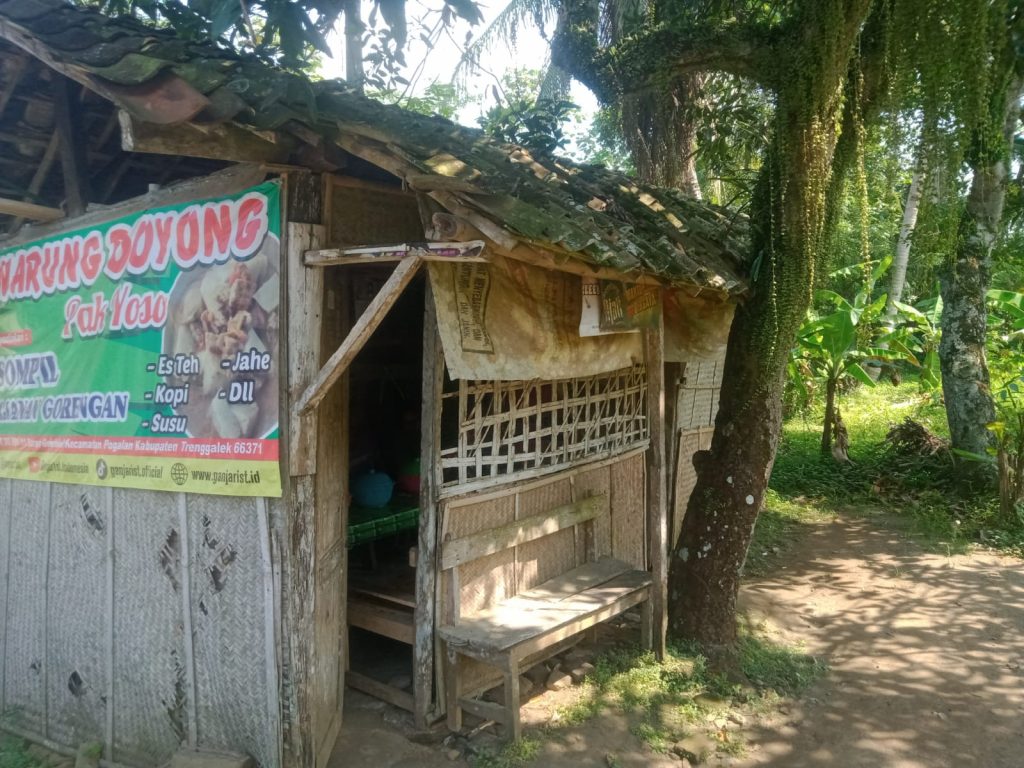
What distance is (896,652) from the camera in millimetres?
5379

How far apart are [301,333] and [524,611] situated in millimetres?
2151

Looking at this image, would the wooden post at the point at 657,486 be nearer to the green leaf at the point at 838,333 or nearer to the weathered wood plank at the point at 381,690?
the weathered wood plank at the point at 381,690

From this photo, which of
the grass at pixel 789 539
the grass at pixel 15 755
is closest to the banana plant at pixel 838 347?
the grass at pixel 789 539

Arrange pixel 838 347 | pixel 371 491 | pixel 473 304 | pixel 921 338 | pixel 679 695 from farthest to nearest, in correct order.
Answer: pixel 921 338
pixel 838 347
pixel 371 491
pixel 679 695
pixel 473 304

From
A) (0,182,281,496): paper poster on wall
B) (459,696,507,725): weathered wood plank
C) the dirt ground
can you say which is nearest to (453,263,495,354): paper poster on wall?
(0,182,281,496): paper poster on wall

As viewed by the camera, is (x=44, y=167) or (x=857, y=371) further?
(x=857, y=371)

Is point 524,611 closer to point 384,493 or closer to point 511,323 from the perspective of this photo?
point 384,493

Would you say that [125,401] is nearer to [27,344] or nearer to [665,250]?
[27,344]

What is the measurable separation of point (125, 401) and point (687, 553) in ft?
12.1

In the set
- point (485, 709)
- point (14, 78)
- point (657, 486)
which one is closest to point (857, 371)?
point (657, 486)

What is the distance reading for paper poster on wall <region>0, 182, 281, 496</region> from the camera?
11.8 feet

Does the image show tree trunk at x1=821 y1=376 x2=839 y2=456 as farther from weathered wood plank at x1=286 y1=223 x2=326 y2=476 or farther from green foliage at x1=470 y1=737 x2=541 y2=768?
weathered wood plank at x1=286 y1=223 x2=326 y2=476

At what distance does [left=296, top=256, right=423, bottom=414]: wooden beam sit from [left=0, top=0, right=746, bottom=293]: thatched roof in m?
0.37

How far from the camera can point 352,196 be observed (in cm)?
386
